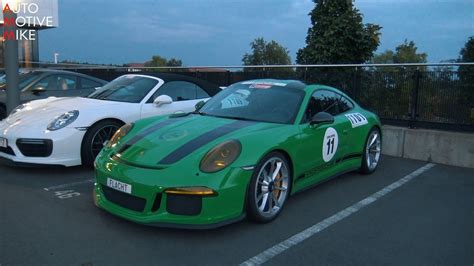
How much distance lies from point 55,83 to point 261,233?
5943 millimetres

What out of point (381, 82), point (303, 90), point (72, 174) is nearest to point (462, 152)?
point (381, 82)

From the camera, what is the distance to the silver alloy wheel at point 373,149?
5.82m

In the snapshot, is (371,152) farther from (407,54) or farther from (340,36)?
(407,54)

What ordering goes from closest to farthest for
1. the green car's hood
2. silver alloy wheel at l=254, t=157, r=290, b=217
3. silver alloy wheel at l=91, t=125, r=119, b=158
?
the green car's hood < silver alloy wheel at l=254, t=157, r=290, b=217 < silver alloy wheel at l=91, t=125, r=119, b=158

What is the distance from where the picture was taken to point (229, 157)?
3.59 meters

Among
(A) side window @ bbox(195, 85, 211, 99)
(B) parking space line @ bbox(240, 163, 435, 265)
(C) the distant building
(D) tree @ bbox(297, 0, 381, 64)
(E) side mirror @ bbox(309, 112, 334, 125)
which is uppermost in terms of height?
(C) the distant building

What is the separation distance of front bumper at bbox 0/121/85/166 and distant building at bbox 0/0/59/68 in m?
17.0

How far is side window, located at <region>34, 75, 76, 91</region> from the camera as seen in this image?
26.2 ft

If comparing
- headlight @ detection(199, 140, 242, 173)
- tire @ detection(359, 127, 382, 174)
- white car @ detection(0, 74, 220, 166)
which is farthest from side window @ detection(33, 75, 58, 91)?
tire @ detection(359, 127, 382, 174)

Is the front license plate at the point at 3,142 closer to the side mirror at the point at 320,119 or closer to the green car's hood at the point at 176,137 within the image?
the green car's hood at the point at 176,137

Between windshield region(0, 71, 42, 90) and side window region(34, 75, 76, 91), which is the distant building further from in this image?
side window region(34, 75, 76, 91)

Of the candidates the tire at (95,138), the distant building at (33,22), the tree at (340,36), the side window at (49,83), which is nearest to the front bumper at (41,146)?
the tire at (95,138)

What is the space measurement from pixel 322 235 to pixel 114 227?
1782 mm

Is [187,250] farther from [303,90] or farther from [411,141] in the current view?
[411,141]
